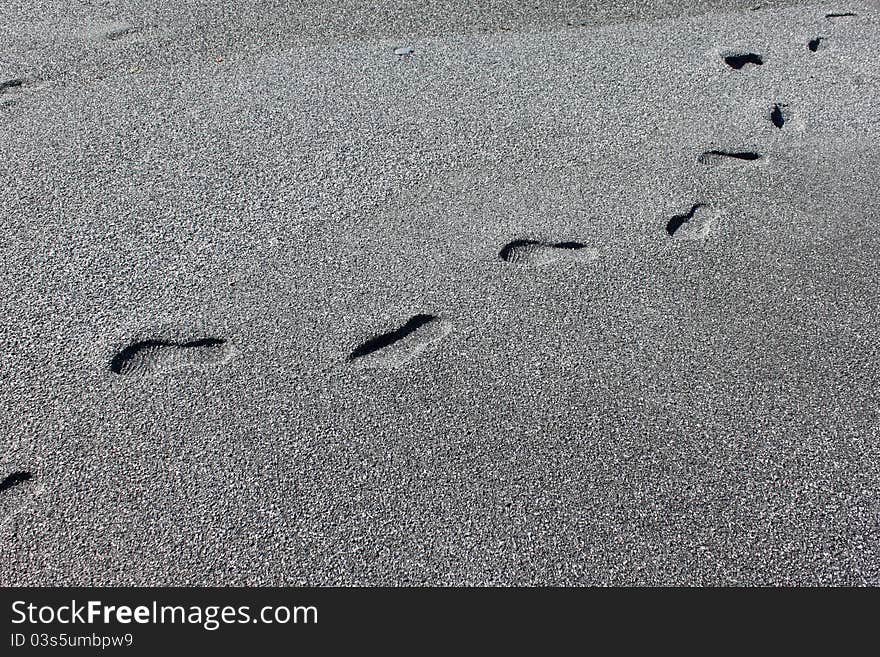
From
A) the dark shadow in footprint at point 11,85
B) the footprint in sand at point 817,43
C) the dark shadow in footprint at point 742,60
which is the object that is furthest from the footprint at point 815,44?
the dark shadow in footprint at point 11,85

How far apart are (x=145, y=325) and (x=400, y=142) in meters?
1.19

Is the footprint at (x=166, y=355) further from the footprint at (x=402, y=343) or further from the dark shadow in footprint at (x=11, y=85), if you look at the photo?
the dark shadow in footprint at (x=11, y=85)

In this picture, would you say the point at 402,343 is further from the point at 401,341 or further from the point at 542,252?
the point at 542,252

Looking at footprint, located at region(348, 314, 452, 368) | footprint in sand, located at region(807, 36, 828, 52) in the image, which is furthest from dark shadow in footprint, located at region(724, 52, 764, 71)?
footprint, located at region(348, 314, 452, 368)

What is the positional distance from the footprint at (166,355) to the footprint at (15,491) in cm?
34

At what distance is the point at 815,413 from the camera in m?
2.01

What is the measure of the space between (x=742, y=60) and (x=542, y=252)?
1725mm

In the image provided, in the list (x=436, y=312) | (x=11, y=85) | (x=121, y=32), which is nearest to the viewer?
(x=436, y=312)

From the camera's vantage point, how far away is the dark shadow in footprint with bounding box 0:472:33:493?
5.92 feet

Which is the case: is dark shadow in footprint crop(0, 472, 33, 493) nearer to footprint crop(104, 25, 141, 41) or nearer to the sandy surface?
the sandy surface

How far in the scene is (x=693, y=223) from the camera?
262 cm

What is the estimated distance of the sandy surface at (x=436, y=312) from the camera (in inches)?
69.0

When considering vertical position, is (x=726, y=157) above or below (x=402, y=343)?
above

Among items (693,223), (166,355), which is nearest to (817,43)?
(693,223)
